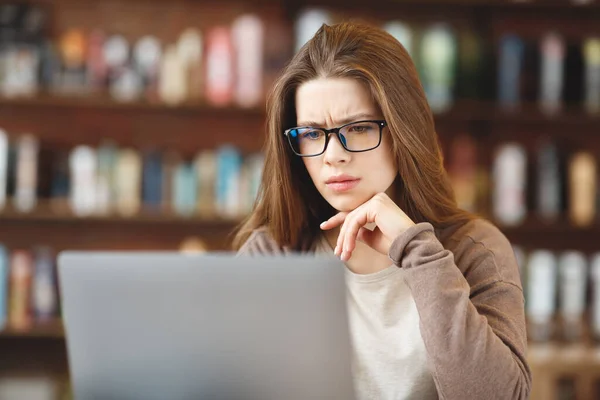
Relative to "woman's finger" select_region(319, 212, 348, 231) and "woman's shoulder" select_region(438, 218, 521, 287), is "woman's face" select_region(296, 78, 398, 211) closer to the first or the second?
"woman's finger" select_region(319, 212, 348, 231)

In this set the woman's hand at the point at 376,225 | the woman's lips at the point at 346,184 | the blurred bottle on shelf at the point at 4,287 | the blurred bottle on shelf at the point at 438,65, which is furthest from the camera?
the blurred bottle on shelf at the point at 438,65

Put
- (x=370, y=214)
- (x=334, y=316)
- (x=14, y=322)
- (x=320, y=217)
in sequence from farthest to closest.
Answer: (x=14, y=322) → (x=320, y=217) → (x=370, y=214) → (x=334, y=316)

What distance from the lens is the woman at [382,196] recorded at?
1.17m

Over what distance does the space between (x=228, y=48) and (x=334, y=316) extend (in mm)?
2161

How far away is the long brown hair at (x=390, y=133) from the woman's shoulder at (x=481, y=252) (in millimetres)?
32

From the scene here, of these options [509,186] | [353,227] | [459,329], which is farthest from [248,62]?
[459,329]

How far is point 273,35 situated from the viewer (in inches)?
119

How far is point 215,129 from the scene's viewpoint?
3.11 metres

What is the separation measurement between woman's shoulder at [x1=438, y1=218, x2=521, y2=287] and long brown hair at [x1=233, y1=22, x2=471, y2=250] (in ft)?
0.10

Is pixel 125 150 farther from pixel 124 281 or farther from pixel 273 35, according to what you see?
pixel 124 281

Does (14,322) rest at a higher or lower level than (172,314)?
lower

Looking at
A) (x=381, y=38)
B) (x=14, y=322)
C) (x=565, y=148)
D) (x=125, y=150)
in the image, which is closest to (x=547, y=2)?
(x=565, y=148)

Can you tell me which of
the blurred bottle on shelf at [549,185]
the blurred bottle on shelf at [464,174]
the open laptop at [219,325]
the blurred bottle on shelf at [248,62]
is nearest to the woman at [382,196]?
the open laptop at [219,325]

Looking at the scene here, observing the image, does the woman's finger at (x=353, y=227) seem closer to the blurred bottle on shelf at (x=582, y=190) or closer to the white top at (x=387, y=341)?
the white top at (x=387, y=341)
